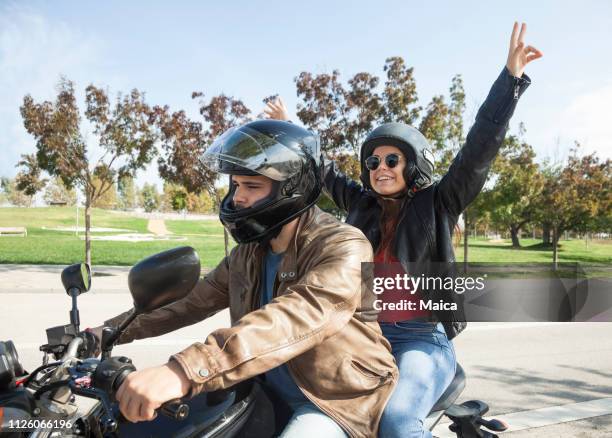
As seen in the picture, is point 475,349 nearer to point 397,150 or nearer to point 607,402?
point 607,402

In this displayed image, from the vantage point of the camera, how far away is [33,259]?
1947cm

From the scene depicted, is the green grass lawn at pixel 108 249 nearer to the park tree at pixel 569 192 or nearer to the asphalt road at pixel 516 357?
the park tree at pixel 569 192

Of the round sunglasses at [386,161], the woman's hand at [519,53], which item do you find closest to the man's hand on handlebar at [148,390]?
the round sunglasses at [386,161]

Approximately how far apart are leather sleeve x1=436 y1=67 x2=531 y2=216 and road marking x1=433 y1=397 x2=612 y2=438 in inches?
79.8

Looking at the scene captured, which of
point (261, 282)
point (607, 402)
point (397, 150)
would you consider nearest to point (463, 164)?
point (397, 150)

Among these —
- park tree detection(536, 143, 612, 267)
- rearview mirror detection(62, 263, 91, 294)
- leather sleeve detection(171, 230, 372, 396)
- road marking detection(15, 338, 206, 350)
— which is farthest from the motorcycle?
park tree detection(536, 143, 612, 267)

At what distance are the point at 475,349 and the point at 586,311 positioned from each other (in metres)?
3.80

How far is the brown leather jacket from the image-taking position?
55.2 inches

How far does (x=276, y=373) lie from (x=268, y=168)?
29.0 inches

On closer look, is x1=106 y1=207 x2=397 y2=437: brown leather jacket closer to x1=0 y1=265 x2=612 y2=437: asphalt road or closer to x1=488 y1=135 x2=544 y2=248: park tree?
x1=0 y1=265 x2=612 y2=437: asphalt road

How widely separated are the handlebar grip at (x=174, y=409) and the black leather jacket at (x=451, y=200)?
1.77 meters

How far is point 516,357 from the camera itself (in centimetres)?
634

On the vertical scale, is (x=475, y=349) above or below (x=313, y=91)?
below

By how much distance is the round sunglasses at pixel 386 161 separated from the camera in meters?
3.03
